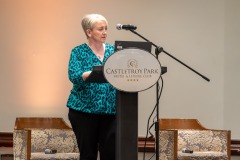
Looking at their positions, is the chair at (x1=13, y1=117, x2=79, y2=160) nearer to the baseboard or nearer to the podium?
the baseboard

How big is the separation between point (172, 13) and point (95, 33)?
8.57 feet

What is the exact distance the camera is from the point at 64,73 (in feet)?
17.9

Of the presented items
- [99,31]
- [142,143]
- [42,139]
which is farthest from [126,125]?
[142,143]

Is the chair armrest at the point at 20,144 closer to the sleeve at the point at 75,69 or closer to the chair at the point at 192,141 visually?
the chair at the point at 192,141

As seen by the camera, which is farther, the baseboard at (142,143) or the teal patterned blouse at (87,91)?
the baseboard at (142,143)

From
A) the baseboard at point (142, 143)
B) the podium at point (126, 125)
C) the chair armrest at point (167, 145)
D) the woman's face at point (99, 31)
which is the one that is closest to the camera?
the podium at point (126, 125)

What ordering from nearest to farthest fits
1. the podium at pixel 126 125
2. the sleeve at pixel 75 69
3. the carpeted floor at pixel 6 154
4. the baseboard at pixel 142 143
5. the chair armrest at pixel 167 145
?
the podium at pixel 126 125 → the sleeve at pixel 75 69 → the chair armrest at pixel 167 145 → the carpeted floor at pixel 6 154 → the baseboard at pixel 142 143

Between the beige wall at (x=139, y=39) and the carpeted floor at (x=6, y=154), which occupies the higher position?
the beige wall at (x=139, y=39)

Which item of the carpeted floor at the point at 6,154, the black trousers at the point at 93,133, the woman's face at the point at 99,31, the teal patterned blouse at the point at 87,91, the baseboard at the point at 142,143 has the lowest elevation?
the carpeted floor at the point at 6,154

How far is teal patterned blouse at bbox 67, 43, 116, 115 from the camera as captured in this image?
2.89 meters

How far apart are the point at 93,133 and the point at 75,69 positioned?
40 cm

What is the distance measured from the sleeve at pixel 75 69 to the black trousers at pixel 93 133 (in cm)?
21

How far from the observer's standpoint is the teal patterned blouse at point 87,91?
2.89m

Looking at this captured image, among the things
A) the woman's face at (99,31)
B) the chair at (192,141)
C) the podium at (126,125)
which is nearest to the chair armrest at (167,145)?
the chair at (192,141)
